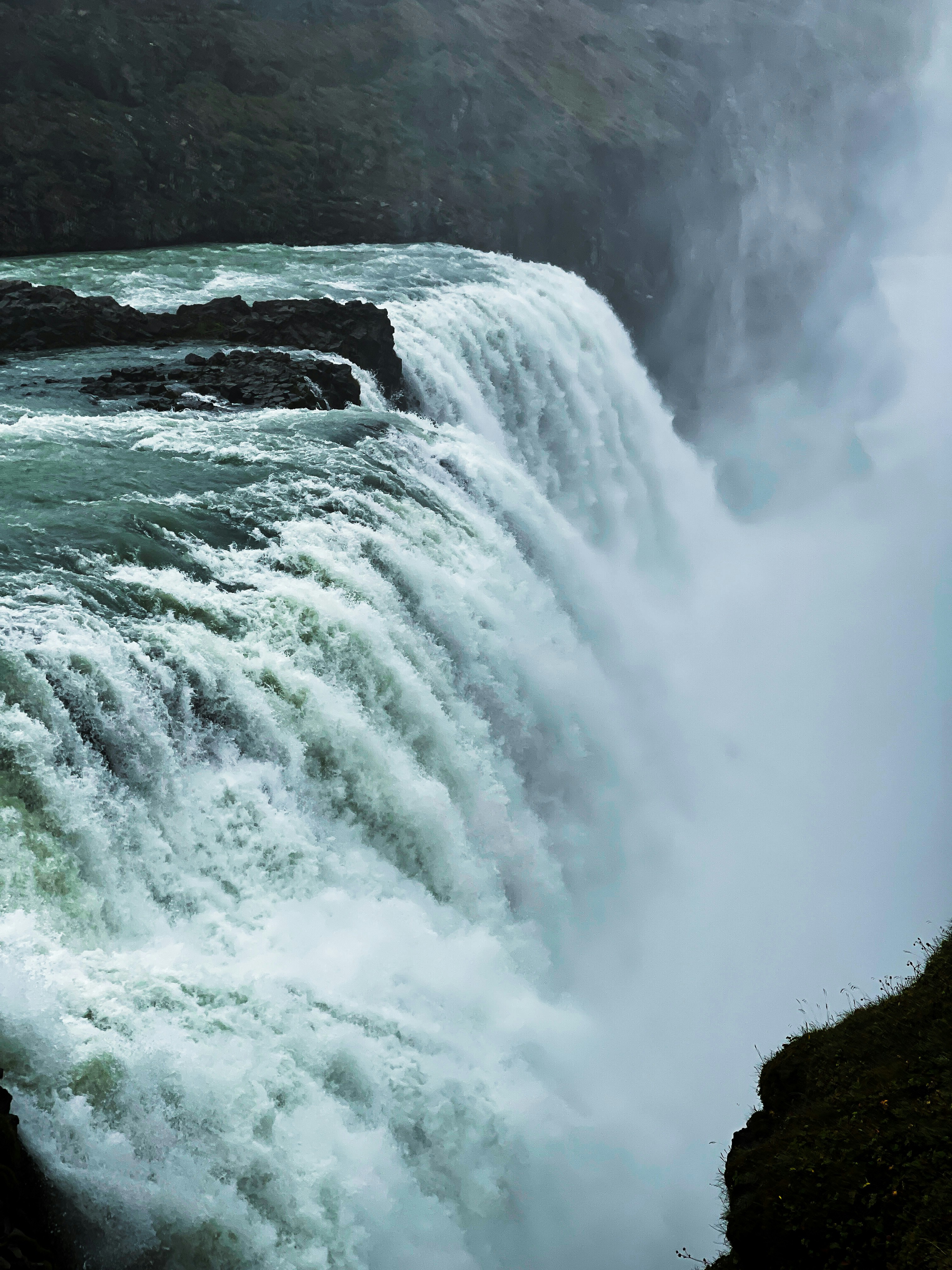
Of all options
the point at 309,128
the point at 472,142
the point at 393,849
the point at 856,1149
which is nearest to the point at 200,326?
the point at 393,849

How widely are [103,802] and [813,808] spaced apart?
14.7 metres

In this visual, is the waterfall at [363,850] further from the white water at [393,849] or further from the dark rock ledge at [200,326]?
the dark rock ledge at [200,326]

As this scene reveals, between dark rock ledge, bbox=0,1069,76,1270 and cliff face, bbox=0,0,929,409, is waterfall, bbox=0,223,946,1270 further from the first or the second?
cliff face, bbox=0,0,929,409

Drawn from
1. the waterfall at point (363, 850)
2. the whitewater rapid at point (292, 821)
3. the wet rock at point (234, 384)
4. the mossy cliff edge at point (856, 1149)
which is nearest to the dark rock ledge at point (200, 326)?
the waterfall at point (363, 850)

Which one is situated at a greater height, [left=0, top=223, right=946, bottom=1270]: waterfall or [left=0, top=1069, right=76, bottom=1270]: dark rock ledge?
[left=0, top=223, right=946, bottom=1270]: waterfall

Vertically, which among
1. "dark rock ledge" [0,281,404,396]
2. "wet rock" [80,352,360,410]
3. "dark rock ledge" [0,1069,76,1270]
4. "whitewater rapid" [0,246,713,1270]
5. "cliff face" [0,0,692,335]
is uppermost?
"cliff face" [0,0,692,335]

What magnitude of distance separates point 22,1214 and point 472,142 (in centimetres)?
4629

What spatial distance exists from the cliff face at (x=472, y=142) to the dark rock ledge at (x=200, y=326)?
36.2 feet

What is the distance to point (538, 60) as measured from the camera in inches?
2069

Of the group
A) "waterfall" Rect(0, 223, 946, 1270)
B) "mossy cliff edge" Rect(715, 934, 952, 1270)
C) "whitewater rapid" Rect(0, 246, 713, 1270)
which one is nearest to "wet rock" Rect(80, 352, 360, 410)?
"waterfall" Rect(0, 223, 946, 1270)

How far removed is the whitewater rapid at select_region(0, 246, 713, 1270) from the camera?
255 inches

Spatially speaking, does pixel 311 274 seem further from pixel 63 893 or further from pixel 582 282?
pixel 63 893

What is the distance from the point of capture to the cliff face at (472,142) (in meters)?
32.8

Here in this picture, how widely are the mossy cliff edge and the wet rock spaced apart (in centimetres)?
1298
